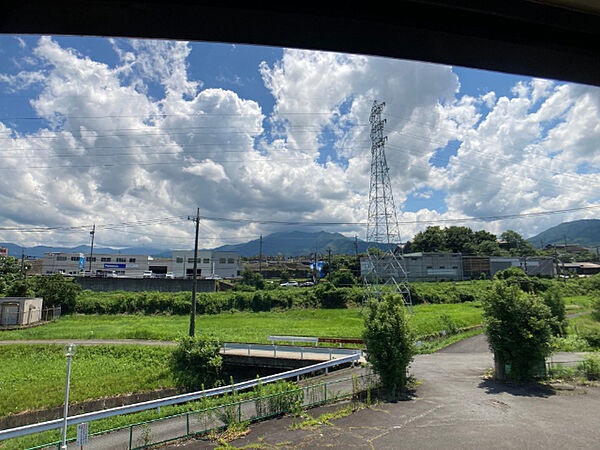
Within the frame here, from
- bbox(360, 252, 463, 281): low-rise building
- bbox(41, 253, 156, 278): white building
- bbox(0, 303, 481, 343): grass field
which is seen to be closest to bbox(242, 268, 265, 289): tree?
bbox(0, 303, 481, 343): grass field

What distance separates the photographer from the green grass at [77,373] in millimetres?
18203

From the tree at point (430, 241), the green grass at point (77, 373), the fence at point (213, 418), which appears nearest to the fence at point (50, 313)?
the green grass at point (77, 373)

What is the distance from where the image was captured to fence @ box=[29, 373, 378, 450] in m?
11.2

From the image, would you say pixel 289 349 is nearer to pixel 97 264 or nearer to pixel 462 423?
pixel 462 423

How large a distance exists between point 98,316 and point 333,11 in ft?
176

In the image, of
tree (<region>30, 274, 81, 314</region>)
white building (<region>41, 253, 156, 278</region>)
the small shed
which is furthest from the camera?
white building (<region>41, 253, 156, 278</region>)

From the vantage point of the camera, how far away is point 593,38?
333 centimetres

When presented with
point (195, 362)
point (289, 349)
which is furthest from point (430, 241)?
point (195, 362)

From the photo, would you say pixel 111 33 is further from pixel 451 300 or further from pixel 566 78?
pixel 451 300

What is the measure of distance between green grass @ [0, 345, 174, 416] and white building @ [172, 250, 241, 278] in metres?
54.4

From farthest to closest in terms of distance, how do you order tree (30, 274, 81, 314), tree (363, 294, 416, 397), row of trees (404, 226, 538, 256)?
1. row of trees (404, 226, 538, 256)
2. tree (30, 274, 81, 314)
3. tree (363, 294, 416, 397)

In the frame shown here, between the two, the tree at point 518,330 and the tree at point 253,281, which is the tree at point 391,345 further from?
the tree at point 253,281

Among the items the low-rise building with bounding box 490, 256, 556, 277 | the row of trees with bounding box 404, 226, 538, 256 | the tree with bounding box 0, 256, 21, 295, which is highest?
the row of trees with bounding box 404, 226, 538, 256

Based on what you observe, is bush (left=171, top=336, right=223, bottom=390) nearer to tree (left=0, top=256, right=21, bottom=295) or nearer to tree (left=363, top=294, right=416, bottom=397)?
tree (left=363, top=294, right=416, bottom=397)
